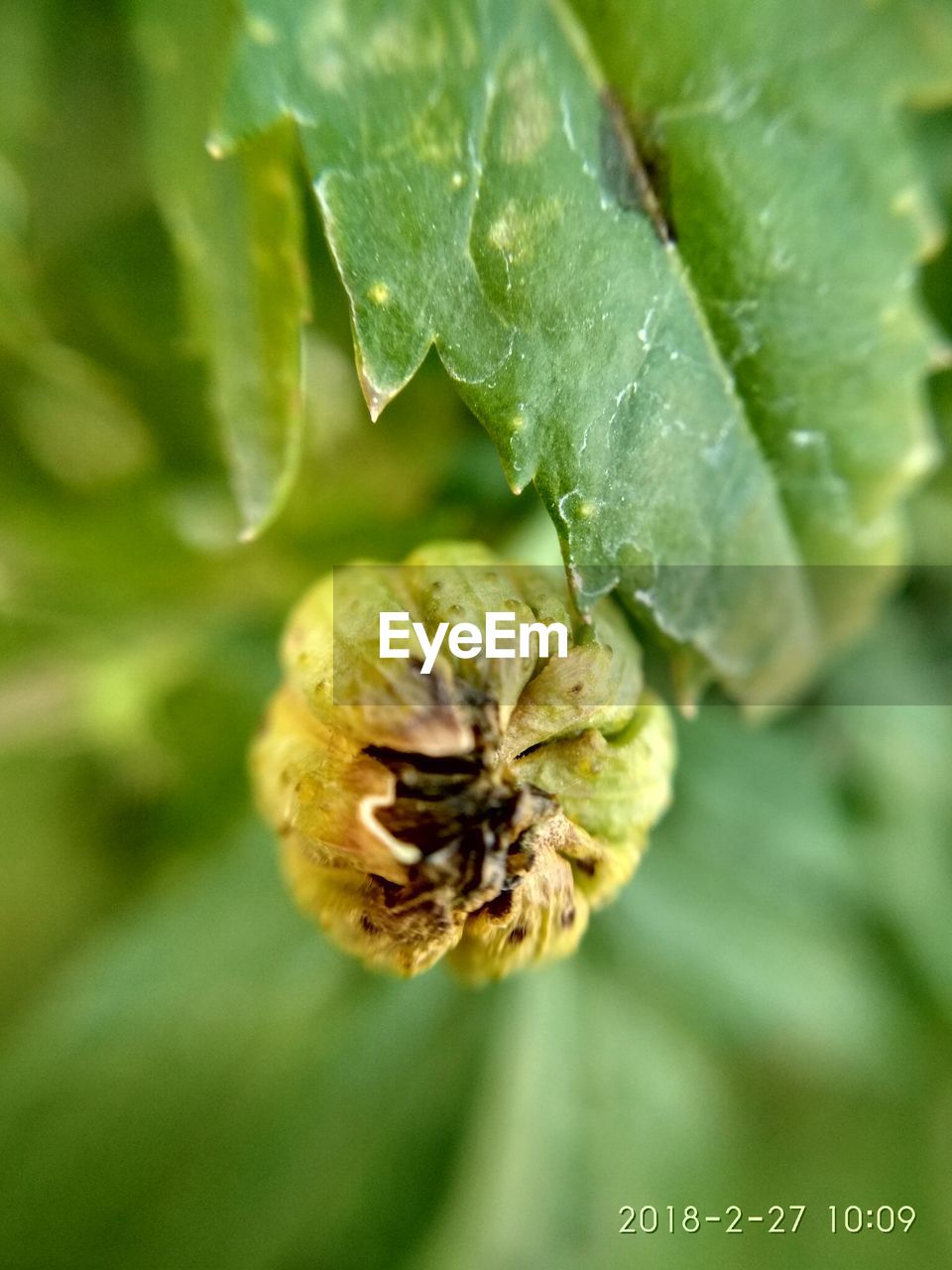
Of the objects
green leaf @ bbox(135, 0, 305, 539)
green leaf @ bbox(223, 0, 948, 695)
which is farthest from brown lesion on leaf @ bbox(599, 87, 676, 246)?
green leaf @ bbox(135, 0, 305, 539)

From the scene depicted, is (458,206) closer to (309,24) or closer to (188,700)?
(309,24)

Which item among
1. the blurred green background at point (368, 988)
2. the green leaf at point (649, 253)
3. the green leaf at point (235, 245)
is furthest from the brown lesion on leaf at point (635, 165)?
the blurred green background at point (368, 988)

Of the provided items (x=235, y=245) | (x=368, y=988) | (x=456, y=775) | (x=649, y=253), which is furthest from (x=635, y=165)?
(x=368, y=988)

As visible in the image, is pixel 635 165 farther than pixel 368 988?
No

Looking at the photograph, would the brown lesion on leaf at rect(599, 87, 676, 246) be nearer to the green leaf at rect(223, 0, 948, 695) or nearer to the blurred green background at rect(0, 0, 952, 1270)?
the green leaf at rect(223, 0, 948, 695)

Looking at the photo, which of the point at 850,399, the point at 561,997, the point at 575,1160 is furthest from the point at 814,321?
the point at 575,1160

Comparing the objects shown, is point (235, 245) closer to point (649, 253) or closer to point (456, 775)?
point (649, 253)
